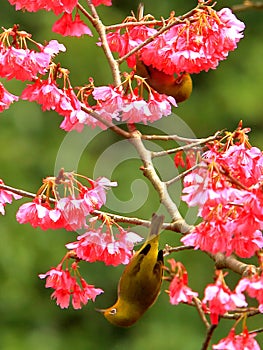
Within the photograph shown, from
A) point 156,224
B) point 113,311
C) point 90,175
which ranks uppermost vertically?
point 156,224

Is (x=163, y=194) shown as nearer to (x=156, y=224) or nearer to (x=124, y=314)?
(x=156, y=224)

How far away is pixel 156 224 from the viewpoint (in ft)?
7.54

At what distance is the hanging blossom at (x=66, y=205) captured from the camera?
230 cm

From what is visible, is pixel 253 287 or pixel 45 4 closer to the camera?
pixel 253 287

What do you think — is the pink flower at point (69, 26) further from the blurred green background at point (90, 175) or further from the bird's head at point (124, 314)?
the blurred green background at point (90, 175)

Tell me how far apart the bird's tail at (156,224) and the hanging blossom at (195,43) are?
42 centimetres

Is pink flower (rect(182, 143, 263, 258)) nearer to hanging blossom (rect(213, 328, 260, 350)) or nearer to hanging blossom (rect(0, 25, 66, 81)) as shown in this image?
hanging blossom (rect(213, 328, 260, 350))

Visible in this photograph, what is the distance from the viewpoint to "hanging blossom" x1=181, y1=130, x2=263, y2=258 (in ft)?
6.86

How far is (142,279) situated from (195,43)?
1.94ft

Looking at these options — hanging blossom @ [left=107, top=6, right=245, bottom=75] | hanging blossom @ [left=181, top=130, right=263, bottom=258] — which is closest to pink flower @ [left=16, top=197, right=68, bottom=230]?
hanging blossom @ [left=181, top=130, right=263, bottom=258]

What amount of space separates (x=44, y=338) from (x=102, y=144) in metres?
1.52

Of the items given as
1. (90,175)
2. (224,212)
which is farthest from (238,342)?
(90,175)

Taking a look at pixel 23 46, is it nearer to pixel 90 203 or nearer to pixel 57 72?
pixel 57 72

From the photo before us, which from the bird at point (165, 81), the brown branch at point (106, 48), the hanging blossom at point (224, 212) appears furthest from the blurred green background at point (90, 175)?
the hanging blossom at point (224, 212)
